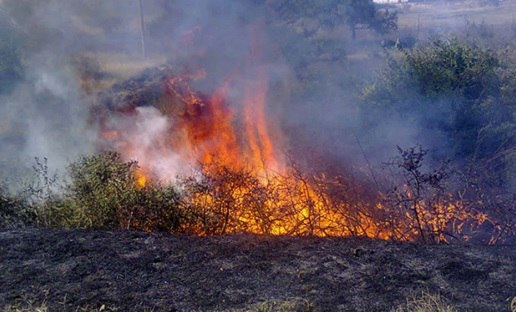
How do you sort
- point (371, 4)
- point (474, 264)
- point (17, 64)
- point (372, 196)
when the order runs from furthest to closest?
point (371, 4) < point (17, 64) < point (372, 196) < point (474, 264)

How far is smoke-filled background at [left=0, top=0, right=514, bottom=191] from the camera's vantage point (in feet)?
37.2

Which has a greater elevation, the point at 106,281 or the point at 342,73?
the point at 342,73

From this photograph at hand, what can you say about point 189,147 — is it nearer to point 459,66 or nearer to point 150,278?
point 459,66

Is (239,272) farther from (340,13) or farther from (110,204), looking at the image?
(340,13)

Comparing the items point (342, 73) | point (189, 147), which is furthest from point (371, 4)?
point (189, 147)

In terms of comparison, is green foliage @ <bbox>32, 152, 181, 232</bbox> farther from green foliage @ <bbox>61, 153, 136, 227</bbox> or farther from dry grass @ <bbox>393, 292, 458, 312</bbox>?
dry grass @ <bbox>393, 292, 458, 312</bbox>

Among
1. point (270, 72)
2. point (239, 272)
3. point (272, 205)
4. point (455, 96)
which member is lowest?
point (239, 272)

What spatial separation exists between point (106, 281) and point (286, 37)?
54.0 feet

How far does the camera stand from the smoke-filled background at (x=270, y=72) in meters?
11.3

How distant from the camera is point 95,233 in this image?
19.2 ft

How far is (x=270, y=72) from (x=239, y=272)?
13475 mm

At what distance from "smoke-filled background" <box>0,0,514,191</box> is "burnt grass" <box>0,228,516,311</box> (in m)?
4.78

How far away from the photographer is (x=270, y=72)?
17.7m

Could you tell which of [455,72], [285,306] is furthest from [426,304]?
[455,72]
